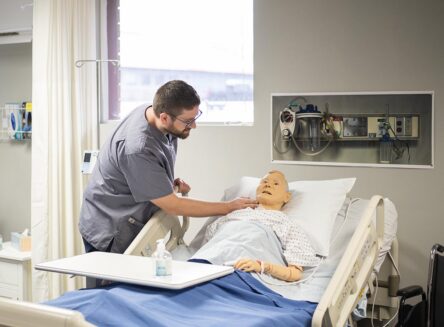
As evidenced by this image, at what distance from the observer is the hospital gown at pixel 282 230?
2.45 m

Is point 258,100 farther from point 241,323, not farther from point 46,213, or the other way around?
point 241,323

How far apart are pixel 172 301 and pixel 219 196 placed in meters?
1.61

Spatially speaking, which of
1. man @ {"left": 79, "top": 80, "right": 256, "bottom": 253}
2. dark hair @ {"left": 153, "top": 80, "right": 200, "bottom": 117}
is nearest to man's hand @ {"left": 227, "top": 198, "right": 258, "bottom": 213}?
man @ {"left": 79, "top": 80, "right": 256, "bottom": 253}

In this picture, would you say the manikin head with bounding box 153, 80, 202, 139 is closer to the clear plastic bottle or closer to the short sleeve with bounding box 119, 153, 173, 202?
the short sleeve with bounding box 119, 153, 173, 202

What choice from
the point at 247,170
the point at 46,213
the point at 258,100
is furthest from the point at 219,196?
the point at 46,213

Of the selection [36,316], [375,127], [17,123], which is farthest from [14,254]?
[36,316]

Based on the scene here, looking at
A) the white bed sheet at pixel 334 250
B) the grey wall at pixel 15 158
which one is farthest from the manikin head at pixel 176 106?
the grey wall at pixel 15 158

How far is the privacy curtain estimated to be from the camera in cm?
356

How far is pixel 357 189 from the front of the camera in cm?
313

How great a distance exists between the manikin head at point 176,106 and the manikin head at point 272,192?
18.2 inches

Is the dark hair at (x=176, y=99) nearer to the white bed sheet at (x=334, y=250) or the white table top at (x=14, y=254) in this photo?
the white bed sheet at (x=334, y=250)

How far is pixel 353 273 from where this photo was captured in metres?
2.23

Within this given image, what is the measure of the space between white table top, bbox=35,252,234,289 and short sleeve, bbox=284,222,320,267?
416mm

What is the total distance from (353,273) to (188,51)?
6.34ft
